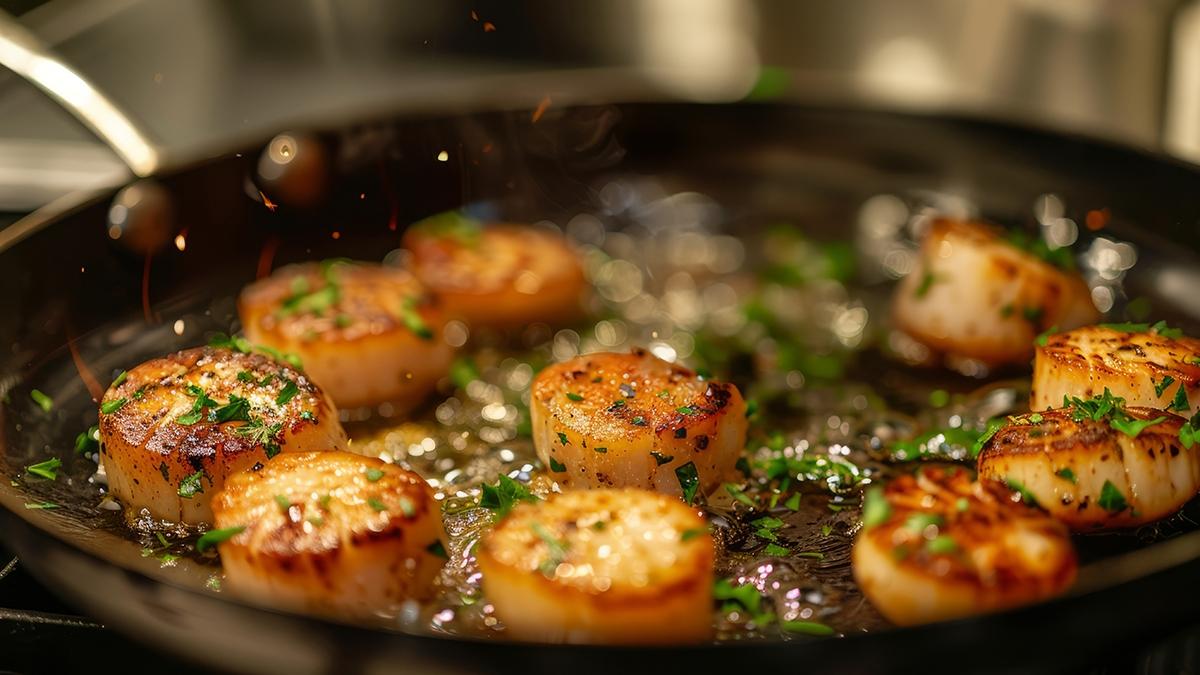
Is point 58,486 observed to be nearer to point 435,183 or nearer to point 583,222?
point 435,183

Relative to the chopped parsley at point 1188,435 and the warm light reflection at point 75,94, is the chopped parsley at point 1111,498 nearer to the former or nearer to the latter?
the chopped parsley at point 1188,435

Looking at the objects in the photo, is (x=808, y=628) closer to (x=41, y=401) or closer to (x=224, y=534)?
(x=224, y=534)

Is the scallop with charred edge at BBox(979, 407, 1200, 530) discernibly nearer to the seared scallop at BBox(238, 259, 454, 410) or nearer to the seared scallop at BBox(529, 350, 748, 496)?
the seared scallop at BBox(529, 350, 748, 496)

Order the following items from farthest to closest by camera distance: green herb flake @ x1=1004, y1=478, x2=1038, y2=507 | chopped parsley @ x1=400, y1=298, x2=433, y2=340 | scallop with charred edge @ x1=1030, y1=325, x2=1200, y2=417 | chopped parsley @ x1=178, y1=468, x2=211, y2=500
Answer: chopped parsley @ x1=400, y1=298, x2=433, y2=340 → scallop with charred edge @ x1=1030, y1=325, x2=1200, y2=417 → chopped parsley @ x1=178, y1=468, x2=211, y2=500 → green herb flake @ x1=1004, y1=478, x2=1038, y2=507

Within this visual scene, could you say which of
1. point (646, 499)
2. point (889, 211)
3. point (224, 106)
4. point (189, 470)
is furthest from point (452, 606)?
point (224, 106)

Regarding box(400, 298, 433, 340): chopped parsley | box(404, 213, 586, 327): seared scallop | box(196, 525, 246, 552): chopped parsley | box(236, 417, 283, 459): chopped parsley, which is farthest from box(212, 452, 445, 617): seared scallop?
box(404, 213, 586, 327): seared scallop

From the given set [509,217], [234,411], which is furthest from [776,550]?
[509,217]

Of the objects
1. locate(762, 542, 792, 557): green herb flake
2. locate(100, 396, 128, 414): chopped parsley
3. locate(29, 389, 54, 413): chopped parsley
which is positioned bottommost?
locate(762, 542, 792, 557): green herb flake
